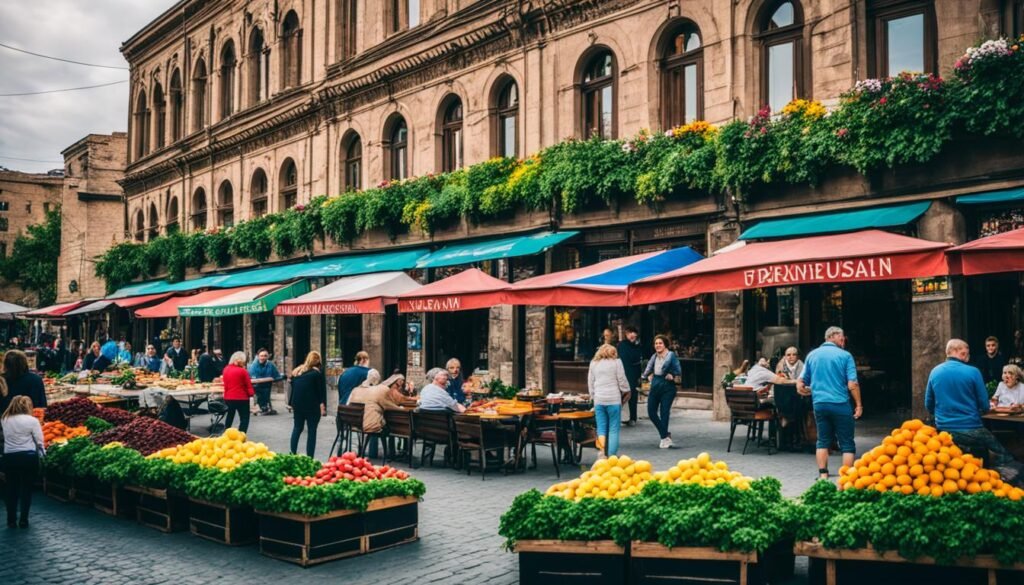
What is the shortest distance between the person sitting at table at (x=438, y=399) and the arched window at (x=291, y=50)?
764 inches

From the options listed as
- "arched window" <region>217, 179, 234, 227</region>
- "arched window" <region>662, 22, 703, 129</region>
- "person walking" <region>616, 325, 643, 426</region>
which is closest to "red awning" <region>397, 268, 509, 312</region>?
"person walking" <region>616, 325, 643, 426</region>

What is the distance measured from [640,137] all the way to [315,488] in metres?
11.5

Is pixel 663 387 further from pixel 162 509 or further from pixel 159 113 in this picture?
pixel 159 113

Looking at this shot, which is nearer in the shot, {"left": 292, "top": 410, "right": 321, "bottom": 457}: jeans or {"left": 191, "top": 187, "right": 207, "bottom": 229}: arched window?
{"left": 292, "top": 410, "right": 321, "bottom": 457}: jeans

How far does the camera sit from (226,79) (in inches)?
1318

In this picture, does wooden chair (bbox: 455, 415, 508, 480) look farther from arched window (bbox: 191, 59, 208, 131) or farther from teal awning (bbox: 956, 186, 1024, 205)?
arched window (bbox: 191, 59, 208, 131)

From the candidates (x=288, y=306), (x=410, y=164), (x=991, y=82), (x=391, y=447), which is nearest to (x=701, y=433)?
(x=391, y=447)

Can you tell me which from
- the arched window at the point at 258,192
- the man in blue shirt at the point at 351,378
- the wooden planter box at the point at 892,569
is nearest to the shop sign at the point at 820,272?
the wooden planter box at the point at 892,569

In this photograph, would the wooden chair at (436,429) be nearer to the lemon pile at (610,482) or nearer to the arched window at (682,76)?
the lemon pile at (610,482)

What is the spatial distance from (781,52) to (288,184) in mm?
18899

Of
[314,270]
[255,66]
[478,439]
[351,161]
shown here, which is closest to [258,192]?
[255,66]

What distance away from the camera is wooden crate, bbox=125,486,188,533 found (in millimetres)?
8680

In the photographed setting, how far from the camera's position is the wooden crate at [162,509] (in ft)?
28.5

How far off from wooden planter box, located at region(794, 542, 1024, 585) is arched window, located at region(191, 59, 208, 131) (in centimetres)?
3376
